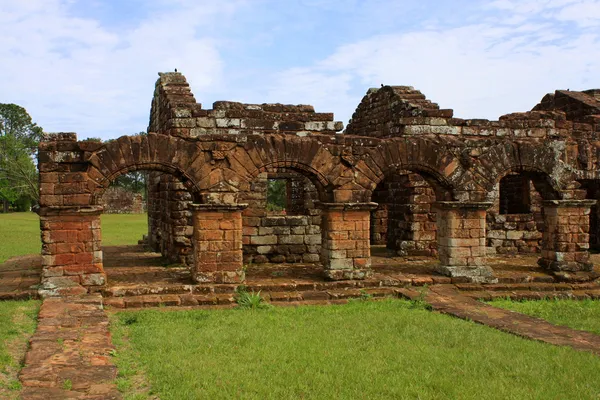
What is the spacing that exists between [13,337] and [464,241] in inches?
372

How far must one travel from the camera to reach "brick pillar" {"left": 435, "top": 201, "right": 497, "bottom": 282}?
13.3 metres

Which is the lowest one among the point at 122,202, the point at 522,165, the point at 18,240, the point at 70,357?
the point at 70,357

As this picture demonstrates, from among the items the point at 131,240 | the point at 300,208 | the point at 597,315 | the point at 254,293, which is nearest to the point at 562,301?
the point at 597,315

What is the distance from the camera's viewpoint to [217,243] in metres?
12.1

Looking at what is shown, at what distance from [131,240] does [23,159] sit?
21.3 metres

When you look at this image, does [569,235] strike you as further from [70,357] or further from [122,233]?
[122,233]

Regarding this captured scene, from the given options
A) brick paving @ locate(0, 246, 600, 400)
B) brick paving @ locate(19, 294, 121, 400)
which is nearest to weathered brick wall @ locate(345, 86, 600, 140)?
brick paving @ locate(0, 246, 600, 400)

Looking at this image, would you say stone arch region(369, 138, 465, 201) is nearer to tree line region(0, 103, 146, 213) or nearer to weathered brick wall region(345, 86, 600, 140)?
weathered brick wall region(345, 86, 600, 140)

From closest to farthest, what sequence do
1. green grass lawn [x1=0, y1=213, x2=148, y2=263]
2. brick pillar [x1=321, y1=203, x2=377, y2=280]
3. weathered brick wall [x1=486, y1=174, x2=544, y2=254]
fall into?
brick pillar [x1=321, y1=203, x2=377, y2=280]
weathered brick wall [x1=486, y1=174, x2=544, y2=254]
green grass lawn [x1=0, y1=213, x2=148, y2=263]

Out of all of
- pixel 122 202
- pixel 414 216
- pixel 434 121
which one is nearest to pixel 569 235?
pixel 414 216

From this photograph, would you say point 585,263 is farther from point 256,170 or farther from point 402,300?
point 256,170

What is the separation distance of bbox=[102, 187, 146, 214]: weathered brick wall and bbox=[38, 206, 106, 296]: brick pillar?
34.8 m

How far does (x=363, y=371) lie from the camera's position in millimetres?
6922

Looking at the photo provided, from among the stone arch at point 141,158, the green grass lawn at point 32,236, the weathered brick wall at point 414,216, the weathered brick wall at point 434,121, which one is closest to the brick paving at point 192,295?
the weathered brick wall at point 414,216
